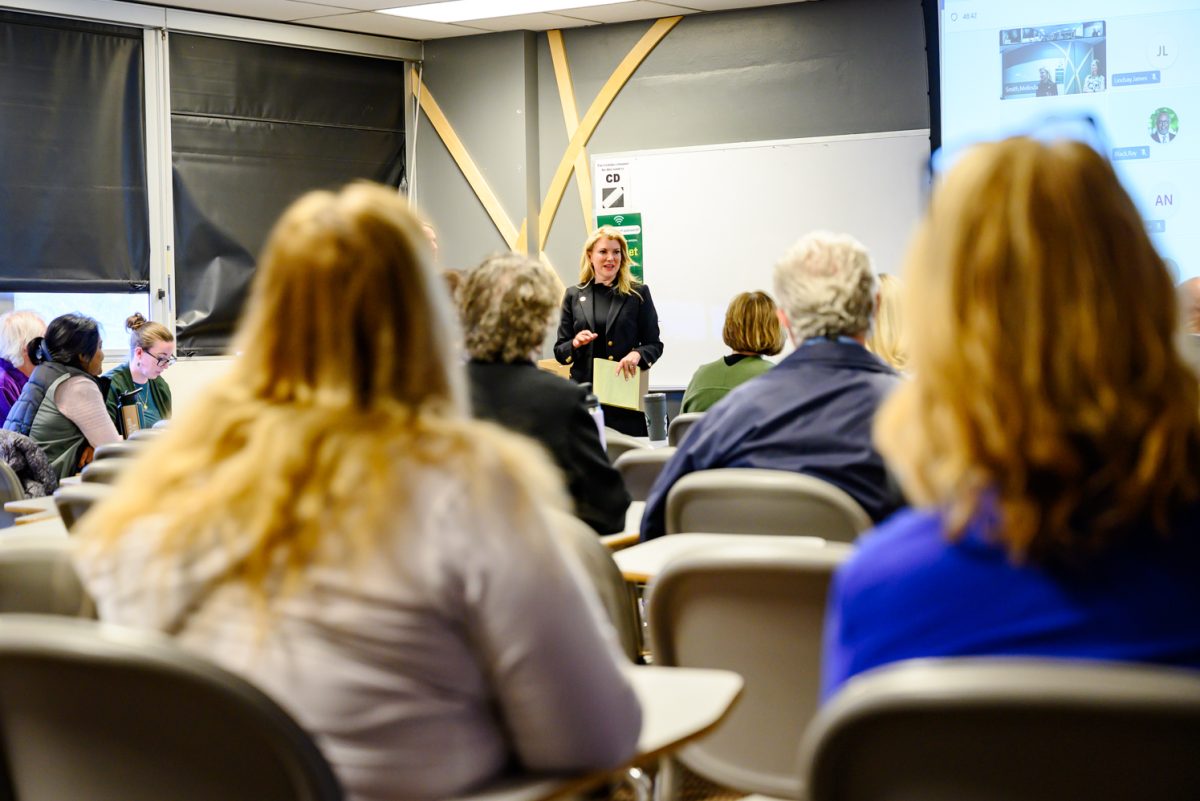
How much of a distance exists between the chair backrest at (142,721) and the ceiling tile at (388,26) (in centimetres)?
741

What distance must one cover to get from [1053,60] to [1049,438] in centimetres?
523

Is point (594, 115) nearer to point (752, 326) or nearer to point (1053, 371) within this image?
point (752, 326)

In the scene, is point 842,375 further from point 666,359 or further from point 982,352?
point 666,359

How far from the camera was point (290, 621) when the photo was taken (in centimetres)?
126

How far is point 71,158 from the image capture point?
771 cm

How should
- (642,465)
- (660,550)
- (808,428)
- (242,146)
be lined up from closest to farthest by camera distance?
(660,550)
(808,428)
(642,465)
(242,146)

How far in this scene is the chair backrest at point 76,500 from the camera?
2840 mm

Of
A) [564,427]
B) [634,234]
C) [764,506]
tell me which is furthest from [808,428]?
[634,234]

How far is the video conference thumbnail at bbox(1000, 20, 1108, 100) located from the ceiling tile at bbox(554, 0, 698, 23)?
8.57ft

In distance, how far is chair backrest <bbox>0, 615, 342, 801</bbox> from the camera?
1.13 m

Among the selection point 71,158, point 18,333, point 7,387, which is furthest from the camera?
point 71,158

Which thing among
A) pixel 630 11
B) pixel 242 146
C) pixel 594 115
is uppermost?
pixel 630 11

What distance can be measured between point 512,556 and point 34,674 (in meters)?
0.46

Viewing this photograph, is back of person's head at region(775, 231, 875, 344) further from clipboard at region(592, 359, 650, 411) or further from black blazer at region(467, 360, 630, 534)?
clipboard at region(592, 359, 650, 411)
